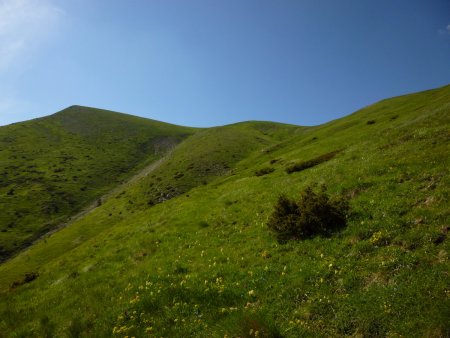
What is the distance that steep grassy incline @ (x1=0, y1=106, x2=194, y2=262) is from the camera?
8231 cm

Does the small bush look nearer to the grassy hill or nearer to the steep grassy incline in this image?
the grassy hill

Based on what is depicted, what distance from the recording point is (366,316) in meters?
11.6

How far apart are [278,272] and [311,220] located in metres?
4.34

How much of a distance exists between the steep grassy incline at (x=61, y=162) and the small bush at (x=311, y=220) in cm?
6116

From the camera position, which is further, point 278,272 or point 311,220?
point 311,220

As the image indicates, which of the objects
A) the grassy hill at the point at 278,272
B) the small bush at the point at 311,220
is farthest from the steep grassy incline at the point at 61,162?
the small bush at the point at 311,220

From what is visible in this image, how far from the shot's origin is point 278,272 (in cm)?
1644

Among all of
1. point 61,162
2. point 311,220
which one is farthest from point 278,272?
point 61,162

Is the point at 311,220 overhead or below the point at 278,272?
overhead

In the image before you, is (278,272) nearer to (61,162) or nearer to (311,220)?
(311,220)

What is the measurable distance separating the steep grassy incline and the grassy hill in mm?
51170

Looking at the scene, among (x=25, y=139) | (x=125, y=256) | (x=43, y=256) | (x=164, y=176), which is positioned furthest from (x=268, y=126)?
(x=125, y=256)

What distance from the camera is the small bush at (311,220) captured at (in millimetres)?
19094

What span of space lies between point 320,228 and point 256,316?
7.38m
